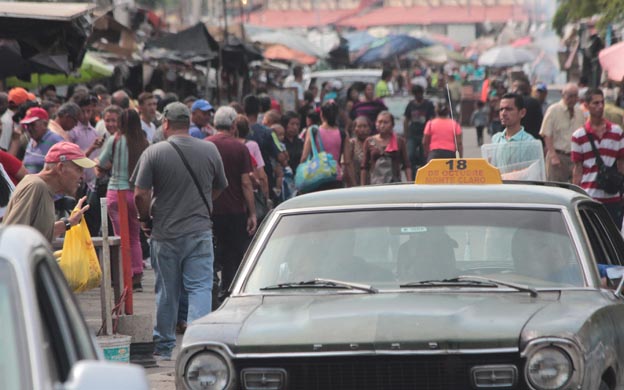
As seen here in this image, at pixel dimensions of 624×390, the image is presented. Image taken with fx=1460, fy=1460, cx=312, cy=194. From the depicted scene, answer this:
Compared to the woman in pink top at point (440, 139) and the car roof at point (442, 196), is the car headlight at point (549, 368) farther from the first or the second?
the woman in pink top at point (440, 139)

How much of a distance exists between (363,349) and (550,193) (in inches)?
71.3

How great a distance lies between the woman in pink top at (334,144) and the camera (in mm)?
15789

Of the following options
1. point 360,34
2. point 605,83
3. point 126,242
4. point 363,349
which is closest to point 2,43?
point 126,242

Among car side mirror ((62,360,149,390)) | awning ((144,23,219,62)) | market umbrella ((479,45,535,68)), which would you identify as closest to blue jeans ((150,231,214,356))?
car side mirror ((62,360,149,390))

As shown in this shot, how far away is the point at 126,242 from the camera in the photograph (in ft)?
32.2

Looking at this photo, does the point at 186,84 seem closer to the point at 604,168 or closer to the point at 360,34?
the point at 604,168

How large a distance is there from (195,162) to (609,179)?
190 inches

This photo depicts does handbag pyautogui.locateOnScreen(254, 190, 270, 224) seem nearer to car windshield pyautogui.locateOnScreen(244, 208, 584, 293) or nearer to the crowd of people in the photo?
the crowd of people

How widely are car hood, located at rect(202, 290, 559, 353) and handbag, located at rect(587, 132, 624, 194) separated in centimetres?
710

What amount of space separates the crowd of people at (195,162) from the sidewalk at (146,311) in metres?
0.33

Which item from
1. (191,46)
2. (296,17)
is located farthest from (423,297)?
(296,17)

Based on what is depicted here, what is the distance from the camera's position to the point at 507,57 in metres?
Answer: 56.4

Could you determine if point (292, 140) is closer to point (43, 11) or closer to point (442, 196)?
point (43, 11)

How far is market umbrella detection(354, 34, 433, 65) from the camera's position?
45.2 m
